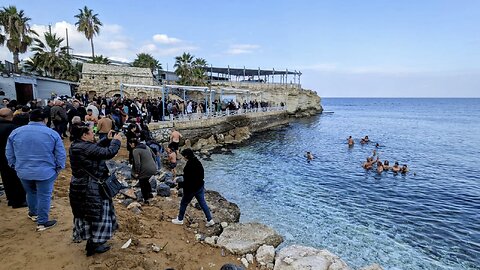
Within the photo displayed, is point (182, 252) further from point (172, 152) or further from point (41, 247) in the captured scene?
point (172, 152)

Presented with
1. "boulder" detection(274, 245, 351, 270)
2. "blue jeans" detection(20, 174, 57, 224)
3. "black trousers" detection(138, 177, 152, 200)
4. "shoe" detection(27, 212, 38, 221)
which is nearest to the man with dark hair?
"shoe" detection(27, 212, 38, 221)

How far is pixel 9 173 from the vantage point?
15.6 ft

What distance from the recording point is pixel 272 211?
914 centimetres

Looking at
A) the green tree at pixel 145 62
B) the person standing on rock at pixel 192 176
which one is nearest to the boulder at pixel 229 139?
the person standing on rock at pixel 192 176

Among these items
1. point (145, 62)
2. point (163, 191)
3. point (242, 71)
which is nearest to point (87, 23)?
point (145, 62)

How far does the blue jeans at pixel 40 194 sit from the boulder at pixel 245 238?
2.94m

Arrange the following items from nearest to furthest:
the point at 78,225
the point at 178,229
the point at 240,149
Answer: the point at 78,225
the point at 178,229
the point at 240,149

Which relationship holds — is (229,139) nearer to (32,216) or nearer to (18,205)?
(18,205)

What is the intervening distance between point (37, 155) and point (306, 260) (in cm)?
454

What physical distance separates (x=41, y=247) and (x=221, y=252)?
2.78 metres

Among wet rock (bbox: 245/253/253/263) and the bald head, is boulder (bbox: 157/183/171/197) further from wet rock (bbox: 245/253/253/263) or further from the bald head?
the bald head

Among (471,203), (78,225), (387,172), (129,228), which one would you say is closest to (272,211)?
(129,228)

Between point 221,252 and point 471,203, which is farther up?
point 221,252

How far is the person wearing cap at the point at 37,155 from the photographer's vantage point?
153 inches
